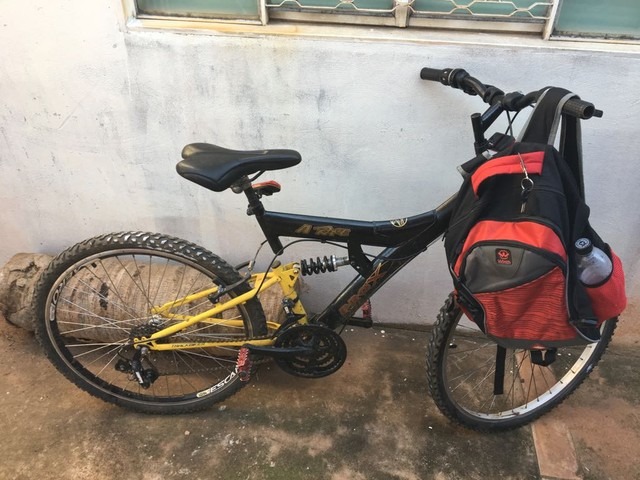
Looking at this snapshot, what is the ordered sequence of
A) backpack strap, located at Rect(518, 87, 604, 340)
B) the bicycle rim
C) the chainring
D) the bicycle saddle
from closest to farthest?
1. backpack strap, located at Rect(518, 87, 604, 340)
2. the bicycle saddle
3. the chainring
4. the bicycle rim

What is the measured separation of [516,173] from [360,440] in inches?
58.8

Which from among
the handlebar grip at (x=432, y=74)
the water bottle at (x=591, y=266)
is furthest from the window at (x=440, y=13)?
the water bottle at (x=591, y=266)

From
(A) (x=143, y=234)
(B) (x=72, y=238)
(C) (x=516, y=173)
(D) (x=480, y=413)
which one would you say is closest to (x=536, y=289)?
(C) (x=516, y=173)

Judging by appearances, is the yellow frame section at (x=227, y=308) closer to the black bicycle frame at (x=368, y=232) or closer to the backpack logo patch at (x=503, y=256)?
the black bicycle frame at (x=368, y=232)

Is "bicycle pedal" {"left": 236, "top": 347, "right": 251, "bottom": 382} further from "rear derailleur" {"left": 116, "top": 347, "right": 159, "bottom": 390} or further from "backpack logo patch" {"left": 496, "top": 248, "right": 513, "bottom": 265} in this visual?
"backpack logo patch" {"left": 496, "top": 248, "right": 513, "bottom": 265}

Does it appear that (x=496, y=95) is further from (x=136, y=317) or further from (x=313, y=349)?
(x=136, y=317)

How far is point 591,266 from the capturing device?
1636 millimetres

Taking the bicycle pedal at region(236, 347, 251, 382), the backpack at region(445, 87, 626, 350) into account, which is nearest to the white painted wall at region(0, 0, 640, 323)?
the backpack at region(445, 87, 626, 350)

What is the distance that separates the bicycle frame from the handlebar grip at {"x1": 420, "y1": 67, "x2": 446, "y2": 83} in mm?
541

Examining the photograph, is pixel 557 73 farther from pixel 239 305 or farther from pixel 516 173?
pixel 239 305

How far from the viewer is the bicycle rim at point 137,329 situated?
228cm

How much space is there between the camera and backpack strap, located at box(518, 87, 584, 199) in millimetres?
1601

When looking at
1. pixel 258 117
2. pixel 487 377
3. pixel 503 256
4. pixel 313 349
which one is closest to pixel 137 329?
pixel 313 349

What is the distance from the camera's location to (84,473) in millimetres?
2137
